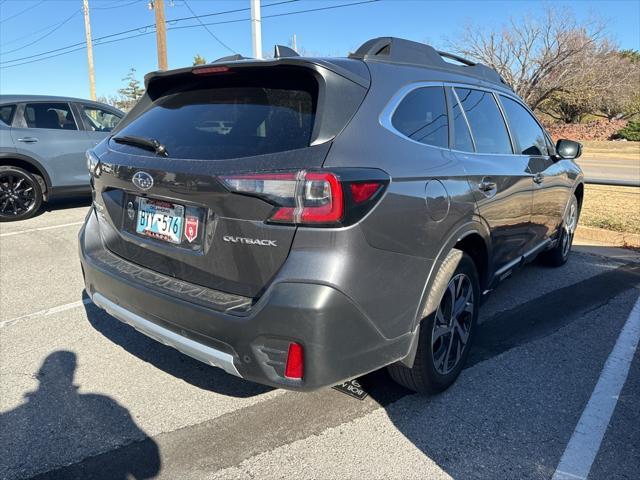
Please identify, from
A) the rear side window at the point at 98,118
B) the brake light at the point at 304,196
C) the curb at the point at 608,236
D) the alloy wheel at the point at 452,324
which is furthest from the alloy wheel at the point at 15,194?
the curb at the point at 608,236

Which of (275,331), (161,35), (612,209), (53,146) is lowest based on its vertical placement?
(612,209)

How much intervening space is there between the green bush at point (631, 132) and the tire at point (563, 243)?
3317 centimetres

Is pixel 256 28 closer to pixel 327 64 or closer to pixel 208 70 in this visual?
pixel 208 70

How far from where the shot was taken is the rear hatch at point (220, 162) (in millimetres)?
2186

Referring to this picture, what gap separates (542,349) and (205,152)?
279cm

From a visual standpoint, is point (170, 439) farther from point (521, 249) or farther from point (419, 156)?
point (521, 249)

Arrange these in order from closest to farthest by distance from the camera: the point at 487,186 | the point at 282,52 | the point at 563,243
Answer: the point at 282,52 < the point at 487,186 < the point at 563,243

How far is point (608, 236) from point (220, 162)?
21.3 feet

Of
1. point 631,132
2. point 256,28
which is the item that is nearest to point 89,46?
point 256,28

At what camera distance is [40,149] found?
773 centimetres

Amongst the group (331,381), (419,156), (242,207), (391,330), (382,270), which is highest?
(419,156)

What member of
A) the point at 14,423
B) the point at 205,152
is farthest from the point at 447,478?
the point at 14,423

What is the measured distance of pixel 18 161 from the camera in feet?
25.0

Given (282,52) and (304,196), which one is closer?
(304,196)
